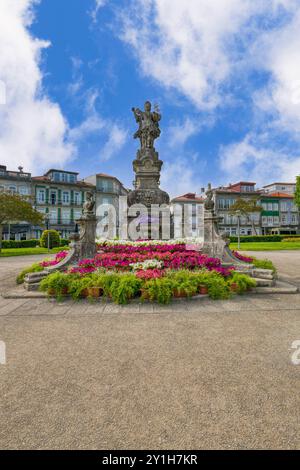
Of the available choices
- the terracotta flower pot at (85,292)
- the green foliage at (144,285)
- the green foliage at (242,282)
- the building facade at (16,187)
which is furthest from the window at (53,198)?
the green foliage at (242,282)

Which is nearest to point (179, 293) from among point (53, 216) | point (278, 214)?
point (53, 216)

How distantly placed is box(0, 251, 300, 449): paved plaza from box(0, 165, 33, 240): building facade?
48.4 meters

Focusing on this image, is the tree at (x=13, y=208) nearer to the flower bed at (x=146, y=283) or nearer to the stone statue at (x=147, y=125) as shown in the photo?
the stone statue at (x=147, y=125)

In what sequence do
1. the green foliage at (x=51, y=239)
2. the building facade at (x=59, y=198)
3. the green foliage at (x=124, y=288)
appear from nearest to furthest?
the green foliage at (x=124, y=288)
the green foliage at (x=51, y=239)
the building facade at (x=59, y=198)

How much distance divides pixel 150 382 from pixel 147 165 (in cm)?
1295

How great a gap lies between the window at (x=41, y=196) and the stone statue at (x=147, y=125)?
1612 inches

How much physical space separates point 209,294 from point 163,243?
446cm

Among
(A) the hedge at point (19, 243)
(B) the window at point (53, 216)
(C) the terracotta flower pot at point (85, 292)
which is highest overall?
(B) the window at point (53, 216)

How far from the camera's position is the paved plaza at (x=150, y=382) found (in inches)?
78.2

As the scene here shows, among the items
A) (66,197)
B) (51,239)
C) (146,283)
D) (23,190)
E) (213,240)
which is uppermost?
(23,190)

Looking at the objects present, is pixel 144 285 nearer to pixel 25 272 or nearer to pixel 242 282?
pixel 242 282

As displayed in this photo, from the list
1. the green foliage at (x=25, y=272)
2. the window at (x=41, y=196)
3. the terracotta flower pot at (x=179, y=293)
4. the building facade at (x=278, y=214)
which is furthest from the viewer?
the building facade at (x=278, y=214)

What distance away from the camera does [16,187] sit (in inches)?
1838

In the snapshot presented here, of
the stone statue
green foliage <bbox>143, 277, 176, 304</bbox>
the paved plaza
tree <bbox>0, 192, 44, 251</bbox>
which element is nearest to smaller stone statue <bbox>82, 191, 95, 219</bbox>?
green foliage <bbox>143, 277, 176, 304</bbox>
